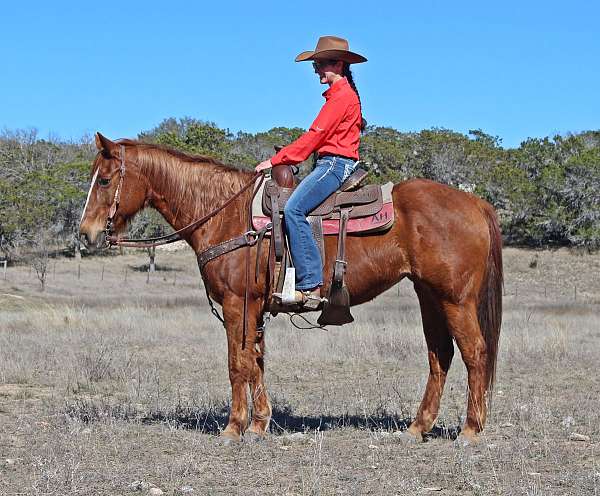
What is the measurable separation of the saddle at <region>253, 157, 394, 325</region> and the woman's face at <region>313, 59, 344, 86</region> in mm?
867

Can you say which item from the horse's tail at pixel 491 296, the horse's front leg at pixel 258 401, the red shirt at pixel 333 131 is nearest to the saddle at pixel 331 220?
the red shirt at pixel 333 131

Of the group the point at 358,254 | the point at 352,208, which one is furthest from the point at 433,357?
the point at 352,208

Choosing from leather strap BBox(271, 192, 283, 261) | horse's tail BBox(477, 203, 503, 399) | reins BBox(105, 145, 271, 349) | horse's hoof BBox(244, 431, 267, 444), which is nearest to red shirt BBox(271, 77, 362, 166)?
leather strap BBox(271, 192, 283, 261)

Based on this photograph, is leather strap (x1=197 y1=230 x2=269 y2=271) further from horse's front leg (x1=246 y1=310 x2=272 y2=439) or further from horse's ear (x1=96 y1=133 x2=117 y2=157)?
horse's ear (x1=96 y1=133 x2=117 y2=157)

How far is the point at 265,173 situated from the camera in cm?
750

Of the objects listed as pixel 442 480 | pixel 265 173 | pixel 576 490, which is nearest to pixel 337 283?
pixel 265 173

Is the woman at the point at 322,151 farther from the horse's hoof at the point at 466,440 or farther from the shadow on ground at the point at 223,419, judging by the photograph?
the horse's hoof at the point at 466,440

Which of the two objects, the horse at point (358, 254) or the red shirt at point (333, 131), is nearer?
the red shirt at point (333, 131)

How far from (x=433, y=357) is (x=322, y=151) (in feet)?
7.35

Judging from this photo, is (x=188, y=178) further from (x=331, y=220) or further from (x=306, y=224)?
(x=331, y=220)

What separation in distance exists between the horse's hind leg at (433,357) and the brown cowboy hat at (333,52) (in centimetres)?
213

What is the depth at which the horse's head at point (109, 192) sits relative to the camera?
7.39 metres

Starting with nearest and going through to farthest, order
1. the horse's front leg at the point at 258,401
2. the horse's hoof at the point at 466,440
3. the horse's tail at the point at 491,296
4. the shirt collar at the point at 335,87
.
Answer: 1. the horse's hoof at the point at 466,440
2. the shirt collar at the point at 335,87
3. the horse's front leg at the point at 258,401
4. the horse's tail at the point at 491,296

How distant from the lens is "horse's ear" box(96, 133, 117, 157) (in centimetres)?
741
